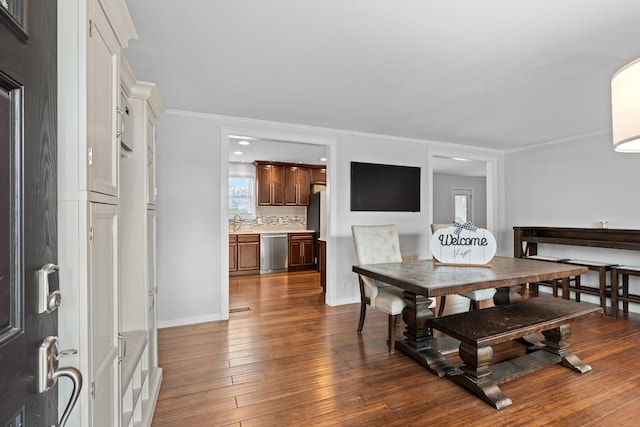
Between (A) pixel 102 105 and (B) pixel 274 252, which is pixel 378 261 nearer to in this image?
(A) pixel 102 105

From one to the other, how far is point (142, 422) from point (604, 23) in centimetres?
345

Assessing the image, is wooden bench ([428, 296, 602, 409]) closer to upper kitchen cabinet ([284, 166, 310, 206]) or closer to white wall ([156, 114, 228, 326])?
white wall ([156, 114, 228, 326])

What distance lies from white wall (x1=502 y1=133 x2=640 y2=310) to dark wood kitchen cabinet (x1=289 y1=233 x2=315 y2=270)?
3.69m

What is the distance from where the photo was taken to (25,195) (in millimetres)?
683

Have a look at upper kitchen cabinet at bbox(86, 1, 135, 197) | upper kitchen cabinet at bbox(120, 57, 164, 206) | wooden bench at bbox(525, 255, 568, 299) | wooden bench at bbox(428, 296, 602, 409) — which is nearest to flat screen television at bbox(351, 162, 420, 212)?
wooden bench at bbox(525, 255, 568, 299)

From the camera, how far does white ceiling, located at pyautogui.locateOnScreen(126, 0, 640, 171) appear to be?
1.76 metres

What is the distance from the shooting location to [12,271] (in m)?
0.64

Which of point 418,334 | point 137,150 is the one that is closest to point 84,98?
point 137,150

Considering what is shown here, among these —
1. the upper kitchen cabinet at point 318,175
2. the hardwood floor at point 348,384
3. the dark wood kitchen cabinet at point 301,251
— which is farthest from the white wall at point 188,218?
the upper kitchen cabinet at point 318,175

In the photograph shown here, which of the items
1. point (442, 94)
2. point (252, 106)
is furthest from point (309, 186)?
point (442, 94)

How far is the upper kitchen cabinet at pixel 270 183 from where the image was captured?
662 centimetres

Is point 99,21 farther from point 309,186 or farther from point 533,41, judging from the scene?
point 309,186

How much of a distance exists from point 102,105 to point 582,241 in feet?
17.5

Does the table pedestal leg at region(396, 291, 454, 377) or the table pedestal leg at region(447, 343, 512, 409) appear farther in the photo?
the table pedestal leg at region(396, 291, 454, 377)
